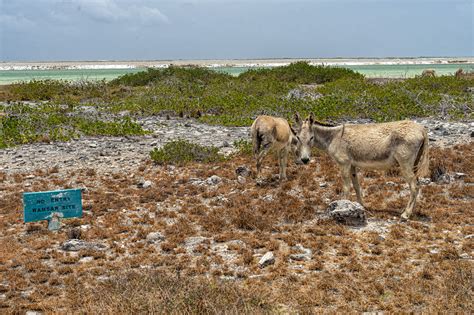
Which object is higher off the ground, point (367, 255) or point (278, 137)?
point (278, 137)

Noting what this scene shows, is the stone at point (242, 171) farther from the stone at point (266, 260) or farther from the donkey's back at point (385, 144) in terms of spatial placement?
the stone at point (266, 260)

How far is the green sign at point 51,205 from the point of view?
33.5 feet

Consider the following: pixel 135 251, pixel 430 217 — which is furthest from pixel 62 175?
pixel 430 217

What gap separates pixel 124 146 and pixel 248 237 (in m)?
11.3

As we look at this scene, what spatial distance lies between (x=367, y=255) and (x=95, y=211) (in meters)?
7.00

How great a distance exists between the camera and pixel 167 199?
12898mm

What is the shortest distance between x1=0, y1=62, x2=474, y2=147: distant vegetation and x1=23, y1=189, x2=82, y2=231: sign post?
10770 mm

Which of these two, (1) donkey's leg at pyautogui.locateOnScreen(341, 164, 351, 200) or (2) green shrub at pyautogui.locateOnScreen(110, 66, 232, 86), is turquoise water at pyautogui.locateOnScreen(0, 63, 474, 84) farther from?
(1) donkey's leg at pyautogui.locateOnScreen(341, 164, 351, 200)

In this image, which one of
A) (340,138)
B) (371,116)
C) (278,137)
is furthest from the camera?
(371,116)

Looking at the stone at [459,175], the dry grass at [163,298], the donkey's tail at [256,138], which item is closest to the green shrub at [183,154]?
the donkey's tail at [256,138]

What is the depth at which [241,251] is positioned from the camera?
29.8ft

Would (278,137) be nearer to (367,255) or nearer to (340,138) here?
(340,138)

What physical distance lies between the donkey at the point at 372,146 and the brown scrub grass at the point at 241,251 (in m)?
1.12

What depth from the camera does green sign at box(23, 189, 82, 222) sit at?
10.2 metres
